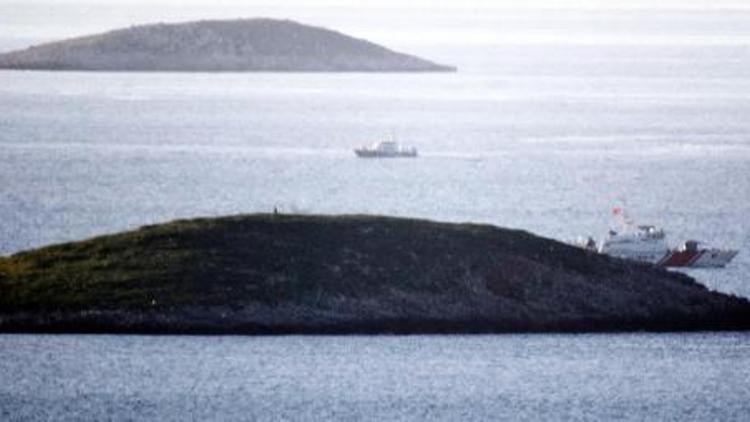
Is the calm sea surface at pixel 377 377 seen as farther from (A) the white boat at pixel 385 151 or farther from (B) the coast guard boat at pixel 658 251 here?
(A) the white boat at pixel 385 151

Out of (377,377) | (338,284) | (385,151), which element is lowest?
(385,151)

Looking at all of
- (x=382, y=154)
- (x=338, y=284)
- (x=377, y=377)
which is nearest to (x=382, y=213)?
(x=338, y=284)

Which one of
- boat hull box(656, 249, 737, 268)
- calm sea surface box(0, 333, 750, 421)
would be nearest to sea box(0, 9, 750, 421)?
calm sea surface box(0, 333, 750, 421)

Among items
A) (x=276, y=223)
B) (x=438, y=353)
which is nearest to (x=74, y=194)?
(x=276, y=223)

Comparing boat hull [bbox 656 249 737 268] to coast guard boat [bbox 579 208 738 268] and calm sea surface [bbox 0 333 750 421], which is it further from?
calm sea surface [bbox 0 333 750 421]

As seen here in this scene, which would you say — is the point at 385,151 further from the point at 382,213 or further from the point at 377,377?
the point at 377,377

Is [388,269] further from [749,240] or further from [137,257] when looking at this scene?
[749,240]

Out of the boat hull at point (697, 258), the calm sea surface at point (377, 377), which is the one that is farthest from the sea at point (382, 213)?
the boat hull at point (697, 258)
